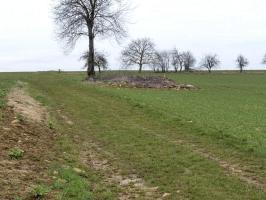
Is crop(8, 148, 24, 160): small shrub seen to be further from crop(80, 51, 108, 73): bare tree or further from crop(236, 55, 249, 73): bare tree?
crop(236, 55, 249, 73): bare tree

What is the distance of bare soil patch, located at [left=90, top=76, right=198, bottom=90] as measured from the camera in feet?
143

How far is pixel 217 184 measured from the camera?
35.0 ft

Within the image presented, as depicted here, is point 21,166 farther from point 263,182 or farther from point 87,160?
point 263,182

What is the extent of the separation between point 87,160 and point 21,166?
7.46 ft

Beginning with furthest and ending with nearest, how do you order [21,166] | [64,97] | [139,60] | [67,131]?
[139,60] → [64,97] → [67,131] → [21,166]

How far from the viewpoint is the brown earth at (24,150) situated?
9852 mm

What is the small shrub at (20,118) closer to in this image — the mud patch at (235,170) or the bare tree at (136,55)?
the mud patch at (235,170)

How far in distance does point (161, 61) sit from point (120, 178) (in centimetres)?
12772

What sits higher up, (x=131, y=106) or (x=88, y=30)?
(x=88, y=30)

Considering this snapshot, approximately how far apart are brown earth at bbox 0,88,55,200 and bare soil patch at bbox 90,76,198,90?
2270cm

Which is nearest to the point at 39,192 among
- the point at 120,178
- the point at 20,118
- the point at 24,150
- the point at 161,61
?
the point at 120,178

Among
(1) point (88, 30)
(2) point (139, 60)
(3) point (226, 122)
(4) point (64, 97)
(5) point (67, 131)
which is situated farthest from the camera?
(2) point (139, 60)

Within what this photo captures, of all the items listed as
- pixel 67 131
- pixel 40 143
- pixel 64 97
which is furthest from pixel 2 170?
pixel 64 97

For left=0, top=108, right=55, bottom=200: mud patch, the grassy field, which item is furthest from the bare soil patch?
left=0, top=108, right=55, bottom=200: mud patch
